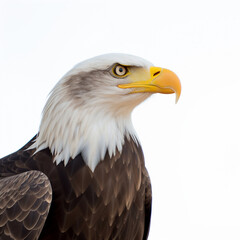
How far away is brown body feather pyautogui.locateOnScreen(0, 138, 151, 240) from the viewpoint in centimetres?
543

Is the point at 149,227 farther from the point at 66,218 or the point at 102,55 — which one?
the point at 102,55

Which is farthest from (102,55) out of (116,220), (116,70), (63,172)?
(116,220)

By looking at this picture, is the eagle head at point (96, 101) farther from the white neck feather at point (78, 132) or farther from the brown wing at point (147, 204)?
the brown wing at point (147, 204)

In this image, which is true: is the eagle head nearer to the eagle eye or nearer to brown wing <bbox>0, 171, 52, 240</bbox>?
the eagle eye

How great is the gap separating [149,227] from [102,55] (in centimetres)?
175

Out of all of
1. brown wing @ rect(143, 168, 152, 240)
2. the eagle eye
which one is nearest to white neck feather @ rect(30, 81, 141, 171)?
the eagle eye

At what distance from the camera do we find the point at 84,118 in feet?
19.0

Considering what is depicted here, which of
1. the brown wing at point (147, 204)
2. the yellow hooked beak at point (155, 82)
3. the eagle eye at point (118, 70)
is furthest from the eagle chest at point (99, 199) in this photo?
the eagle eye at point (118, 70)

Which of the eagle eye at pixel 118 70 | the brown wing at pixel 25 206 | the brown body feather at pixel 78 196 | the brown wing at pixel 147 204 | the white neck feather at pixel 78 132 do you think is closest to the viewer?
the brown wing at pixel 25 206

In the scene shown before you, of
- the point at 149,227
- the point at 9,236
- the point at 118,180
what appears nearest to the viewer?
the point at 9,236

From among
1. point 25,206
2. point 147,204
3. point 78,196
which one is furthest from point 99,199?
point 147,204

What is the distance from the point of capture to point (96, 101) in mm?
5809

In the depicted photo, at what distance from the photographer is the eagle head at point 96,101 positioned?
228 inches

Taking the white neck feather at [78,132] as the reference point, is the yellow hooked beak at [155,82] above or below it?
above
